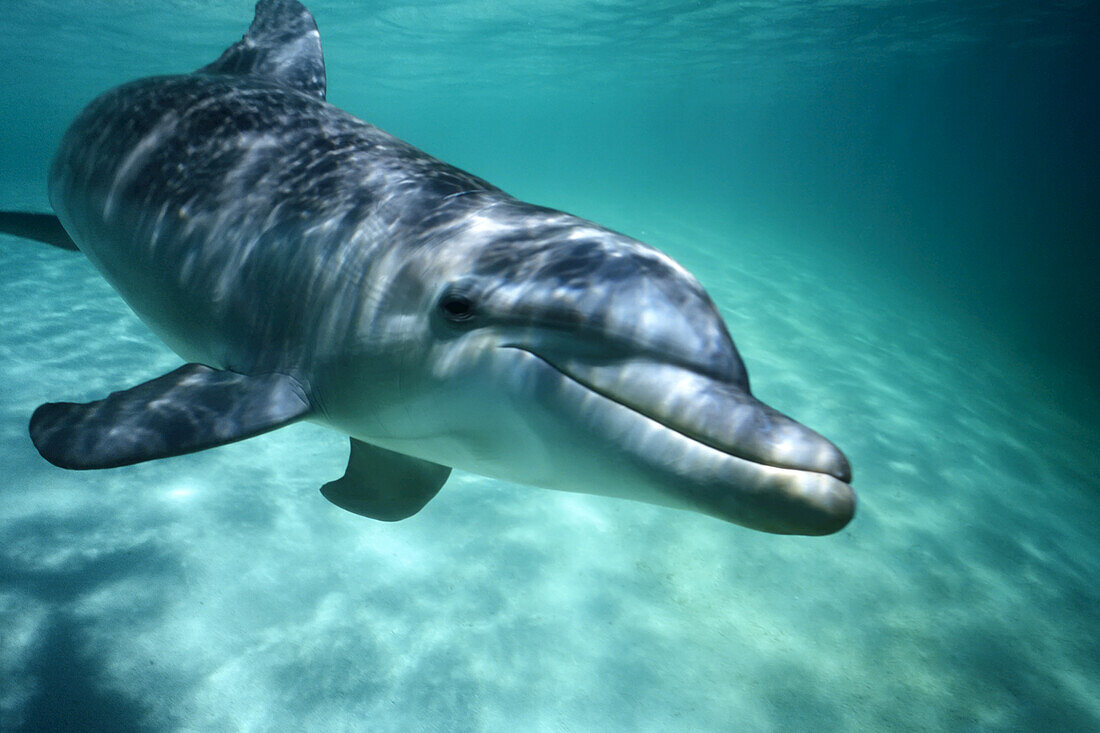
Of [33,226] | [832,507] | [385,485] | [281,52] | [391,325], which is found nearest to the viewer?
[832,507]

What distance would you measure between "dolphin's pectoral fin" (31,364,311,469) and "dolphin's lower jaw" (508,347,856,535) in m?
1.16

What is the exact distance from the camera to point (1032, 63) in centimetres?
4509

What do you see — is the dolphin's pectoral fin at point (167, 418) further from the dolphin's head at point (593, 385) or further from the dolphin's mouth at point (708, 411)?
the dolphin's mouth at point (708, 411)

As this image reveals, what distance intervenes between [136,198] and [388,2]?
108ft

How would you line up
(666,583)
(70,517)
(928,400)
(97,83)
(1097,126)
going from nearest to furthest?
(70,517) → (666,583) → (928,400) → (97,83) → (1097,126)

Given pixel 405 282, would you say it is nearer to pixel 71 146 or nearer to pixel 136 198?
pixel 136 198

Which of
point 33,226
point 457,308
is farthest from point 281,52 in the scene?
point 457,308

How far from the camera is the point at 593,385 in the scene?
196cm

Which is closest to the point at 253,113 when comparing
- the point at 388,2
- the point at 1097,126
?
the point at 388,2

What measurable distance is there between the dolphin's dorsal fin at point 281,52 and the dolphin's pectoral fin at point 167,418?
10.1 feet

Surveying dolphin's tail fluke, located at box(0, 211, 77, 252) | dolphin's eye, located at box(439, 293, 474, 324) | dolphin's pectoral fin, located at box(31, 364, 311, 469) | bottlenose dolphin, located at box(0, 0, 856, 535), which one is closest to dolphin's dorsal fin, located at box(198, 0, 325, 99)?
bottlenose dolphin, located at box(0, 0, 856, 535)

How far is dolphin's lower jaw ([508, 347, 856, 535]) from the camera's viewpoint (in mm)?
1673

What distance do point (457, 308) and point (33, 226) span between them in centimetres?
451

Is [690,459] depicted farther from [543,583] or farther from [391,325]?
[543,583]
